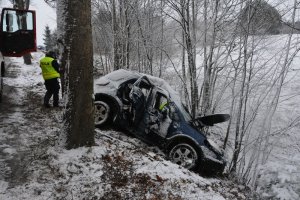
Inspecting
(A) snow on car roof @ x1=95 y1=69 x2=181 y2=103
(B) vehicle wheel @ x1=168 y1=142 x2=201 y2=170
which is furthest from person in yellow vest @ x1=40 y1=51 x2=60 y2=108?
(B) vehicle wheel @ x1=168 y1=142 x2=201 y2=170

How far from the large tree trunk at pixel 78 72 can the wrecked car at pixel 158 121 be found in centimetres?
245

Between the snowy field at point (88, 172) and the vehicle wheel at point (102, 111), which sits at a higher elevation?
the vehicle wheel at point (102, 111)

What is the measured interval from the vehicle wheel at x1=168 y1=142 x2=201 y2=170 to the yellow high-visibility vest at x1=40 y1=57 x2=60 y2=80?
4.04 metres

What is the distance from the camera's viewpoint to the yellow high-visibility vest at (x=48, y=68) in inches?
344

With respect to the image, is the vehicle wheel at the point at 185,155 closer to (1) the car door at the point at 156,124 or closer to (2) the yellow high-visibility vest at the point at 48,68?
(1) the car door at the point at 156,124

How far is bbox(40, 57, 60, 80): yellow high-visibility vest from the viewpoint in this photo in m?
8.74

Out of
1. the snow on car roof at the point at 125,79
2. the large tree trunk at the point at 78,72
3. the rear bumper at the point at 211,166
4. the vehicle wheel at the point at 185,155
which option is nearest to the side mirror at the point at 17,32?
the snow on car roof at the point at 125,79

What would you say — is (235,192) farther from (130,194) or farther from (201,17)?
(201,17)

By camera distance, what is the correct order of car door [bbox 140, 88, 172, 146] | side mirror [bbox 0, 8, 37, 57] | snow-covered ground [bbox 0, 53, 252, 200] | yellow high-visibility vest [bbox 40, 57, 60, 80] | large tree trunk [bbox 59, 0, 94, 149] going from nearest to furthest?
snow-covered ground [bbox 0, 53, 252, 200] → large tree trunk [bbox 59, 0, 94, 149] → car door [bbox 140, 88, 172, 146] → side mirror [bbox 0, 8, 37, 57] → yellow high-visibility vest [bbox 40, 57, 60, 80]

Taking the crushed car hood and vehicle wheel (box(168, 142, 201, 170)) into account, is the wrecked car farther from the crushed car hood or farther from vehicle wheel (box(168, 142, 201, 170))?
the crushed car hood

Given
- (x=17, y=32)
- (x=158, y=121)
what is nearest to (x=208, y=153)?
(x=158, y=121)

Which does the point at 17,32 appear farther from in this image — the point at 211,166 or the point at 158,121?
the point at 211,166

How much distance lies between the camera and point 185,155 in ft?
25.3

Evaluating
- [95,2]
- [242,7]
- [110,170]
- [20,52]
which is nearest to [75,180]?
[110,170]
